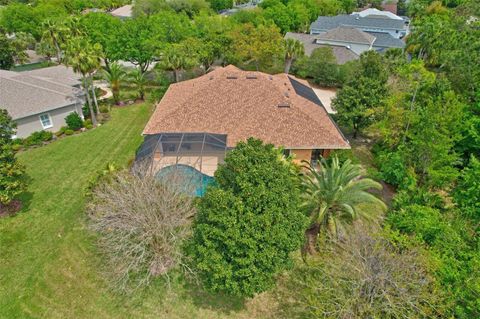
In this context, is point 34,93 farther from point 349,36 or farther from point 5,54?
point 349,36

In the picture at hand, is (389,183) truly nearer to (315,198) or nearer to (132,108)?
(315,198)

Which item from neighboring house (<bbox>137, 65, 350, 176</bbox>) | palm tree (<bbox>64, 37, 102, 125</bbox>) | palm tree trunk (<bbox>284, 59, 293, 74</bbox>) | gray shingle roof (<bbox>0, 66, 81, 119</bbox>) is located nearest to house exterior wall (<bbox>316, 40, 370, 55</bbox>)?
palm tree trunk (<bbox>284, 59, 293, 74</bbox>)

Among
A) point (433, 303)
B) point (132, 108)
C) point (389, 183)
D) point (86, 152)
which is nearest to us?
point (433, 303)

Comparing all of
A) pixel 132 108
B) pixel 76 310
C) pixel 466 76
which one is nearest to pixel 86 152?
pixel 132 108

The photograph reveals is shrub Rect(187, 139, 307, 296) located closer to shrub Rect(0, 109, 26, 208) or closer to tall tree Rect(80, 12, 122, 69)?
shrub Rect(0, 109, 26, 208)

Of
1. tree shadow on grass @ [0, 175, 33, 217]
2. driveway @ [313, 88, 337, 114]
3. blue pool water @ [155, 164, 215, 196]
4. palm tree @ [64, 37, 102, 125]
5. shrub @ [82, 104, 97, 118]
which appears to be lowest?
driveway @ [313, 88, 337, 114]

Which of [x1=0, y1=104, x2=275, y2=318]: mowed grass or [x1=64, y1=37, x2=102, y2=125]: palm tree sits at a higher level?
[x1=64, y1=37, x2=102, y2=125]: palm tree

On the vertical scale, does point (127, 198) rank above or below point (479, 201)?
above

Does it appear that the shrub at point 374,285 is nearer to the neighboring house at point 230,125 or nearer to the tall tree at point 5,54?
the neighboring house at point 230,125
